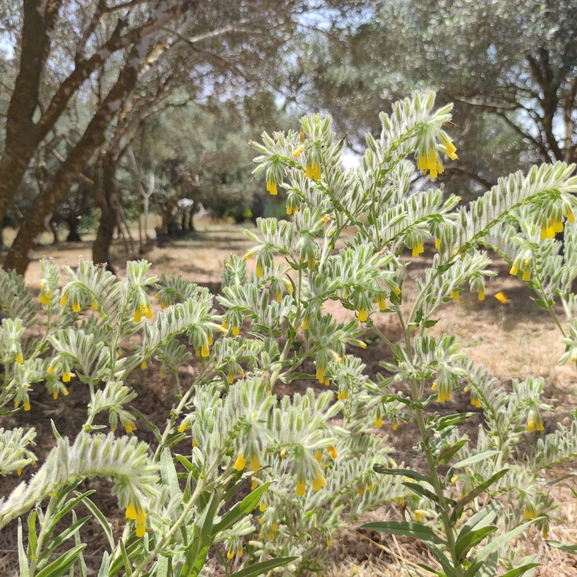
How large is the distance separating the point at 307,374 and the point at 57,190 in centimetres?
312

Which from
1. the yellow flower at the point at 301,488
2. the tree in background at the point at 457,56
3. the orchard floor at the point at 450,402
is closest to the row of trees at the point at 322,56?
the tree in background at the point at 457,56

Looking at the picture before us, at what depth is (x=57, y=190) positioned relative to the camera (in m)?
3.64

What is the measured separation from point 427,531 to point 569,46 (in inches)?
323

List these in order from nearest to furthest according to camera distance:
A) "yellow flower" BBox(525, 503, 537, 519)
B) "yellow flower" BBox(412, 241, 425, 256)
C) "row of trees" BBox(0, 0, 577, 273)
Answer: "yellow flower" BBox(412, 241, 425, 256), "yellow flower" BBox(525, 503, 537, 519), "row of trees" BBox(0, 0, 577, 273)

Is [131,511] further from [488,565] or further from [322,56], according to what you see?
[322,56]

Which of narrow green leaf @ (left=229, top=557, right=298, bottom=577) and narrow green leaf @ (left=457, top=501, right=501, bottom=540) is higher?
narrow green leaf @ (left=229, top=557, right=298, bottom=577)

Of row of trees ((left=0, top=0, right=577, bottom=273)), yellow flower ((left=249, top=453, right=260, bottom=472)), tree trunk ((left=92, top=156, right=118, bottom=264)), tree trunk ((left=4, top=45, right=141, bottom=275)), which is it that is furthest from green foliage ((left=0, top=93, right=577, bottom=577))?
tree trunk ((left=92, top=156, right=118, bottom=264))

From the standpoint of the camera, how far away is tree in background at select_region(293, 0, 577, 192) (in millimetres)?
6660

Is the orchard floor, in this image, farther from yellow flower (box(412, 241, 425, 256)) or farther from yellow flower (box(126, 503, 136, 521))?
yellow flower (box(126, 503, 136, 521))

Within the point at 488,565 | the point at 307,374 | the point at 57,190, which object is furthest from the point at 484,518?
the point at 57,190

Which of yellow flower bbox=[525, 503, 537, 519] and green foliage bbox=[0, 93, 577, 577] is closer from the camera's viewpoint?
green foliage bbox=[0, 93, 577, 577]

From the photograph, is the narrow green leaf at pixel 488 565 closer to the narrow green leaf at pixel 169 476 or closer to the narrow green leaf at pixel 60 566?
the narrow green leaf at pixel 169 476

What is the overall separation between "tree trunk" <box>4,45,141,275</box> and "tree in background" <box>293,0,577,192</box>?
3706 millimetres

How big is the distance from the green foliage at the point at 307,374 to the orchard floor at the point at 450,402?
458 millimetres
